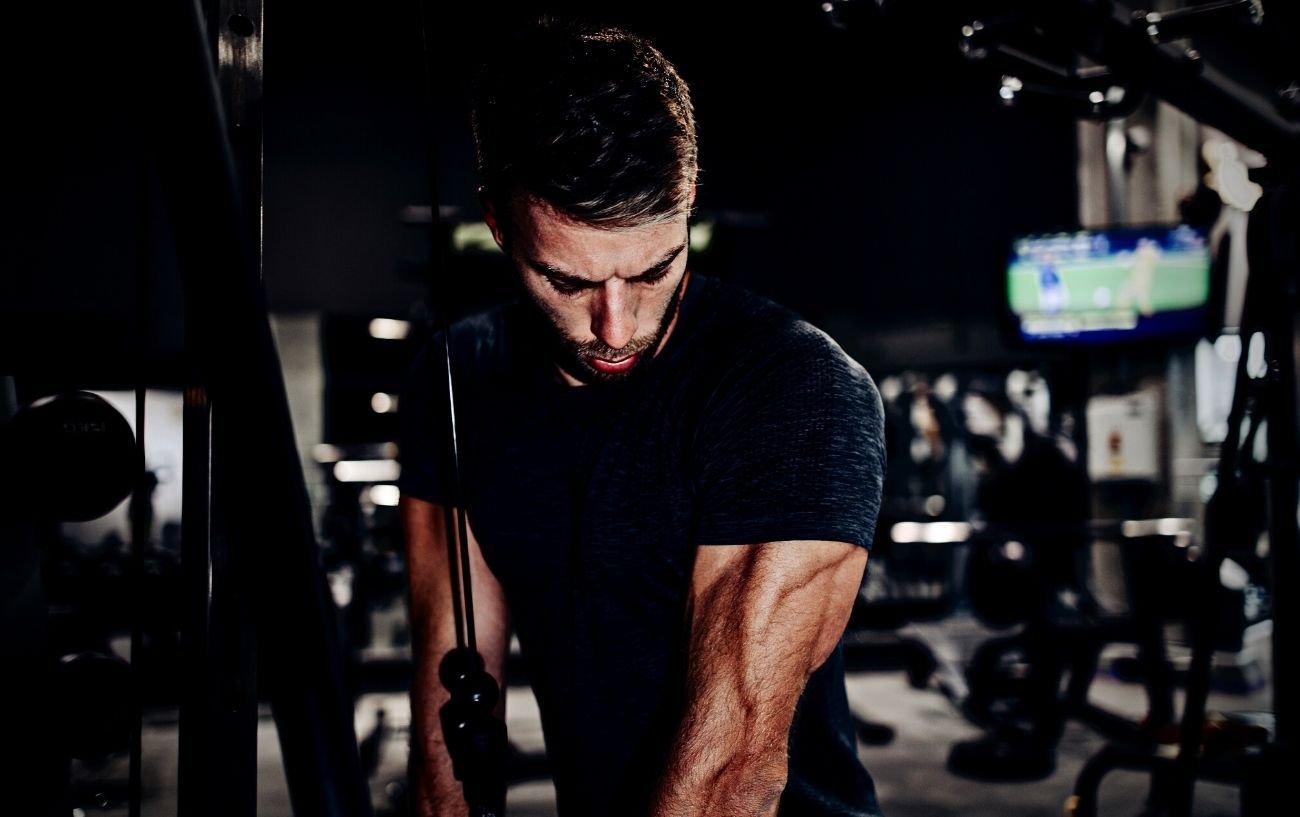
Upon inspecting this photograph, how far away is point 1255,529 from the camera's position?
2.18m

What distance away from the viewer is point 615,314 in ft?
3.91

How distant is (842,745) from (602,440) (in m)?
0.49

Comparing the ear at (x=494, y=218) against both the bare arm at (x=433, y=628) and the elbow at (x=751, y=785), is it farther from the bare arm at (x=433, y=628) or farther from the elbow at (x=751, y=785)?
the elbow at (x=751, y=785)

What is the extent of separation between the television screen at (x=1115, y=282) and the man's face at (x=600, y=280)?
390 centimetres

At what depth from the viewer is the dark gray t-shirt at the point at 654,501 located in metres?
1.07

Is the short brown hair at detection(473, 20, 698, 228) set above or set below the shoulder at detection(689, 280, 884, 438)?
above

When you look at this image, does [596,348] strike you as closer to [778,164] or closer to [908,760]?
[908,760]

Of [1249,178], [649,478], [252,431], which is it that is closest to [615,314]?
[649,478]

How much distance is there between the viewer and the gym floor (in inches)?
129

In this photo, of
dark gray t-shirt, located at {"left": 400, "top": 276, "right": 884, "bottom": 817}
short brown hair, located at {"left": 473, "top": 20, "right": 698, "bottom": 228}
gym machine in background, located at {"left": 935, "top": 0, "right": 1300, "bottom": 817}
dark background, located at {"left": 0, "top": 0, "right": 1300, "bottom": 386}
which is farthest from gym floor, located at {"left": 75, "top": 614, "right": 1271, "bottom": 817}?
short brown hair, located at {"left": 473, "top": 20, "right": 698, "bottom": 228}

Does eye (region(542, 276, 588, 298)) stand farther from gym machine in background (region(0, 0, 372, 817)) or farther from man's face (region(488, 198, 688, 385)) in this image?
gym machine in background (region(0, 0, 372, 817))

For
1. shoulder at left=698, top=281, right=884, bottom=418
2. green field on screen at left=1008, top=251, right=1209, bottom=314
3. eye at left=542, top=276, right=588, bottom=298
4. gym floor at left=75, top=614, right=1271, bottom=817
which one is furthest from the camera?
green field on screen at left=1008, top=251, right=1209, bottom=314

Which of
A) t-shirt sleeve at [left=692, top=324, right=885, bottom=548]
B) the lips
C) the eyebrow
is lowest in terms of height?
t-shirt sleeve at [left=692, top=324, right=885, bottom=548]

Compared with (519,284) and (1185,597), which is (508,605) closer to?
(519,284)
